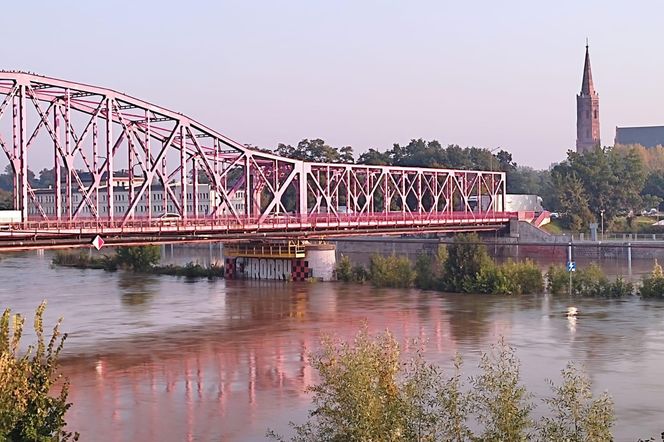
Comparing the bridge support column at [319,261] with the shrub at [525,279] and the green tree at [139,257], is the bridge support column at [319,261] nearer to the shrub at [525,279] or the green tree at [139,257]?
the shrub at [525,279]

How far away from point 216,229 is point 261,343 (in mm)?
17221

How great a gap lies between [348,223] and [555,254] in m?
29.8

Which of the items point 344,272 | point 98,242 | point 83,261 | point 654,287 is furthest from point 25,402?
point 83,261

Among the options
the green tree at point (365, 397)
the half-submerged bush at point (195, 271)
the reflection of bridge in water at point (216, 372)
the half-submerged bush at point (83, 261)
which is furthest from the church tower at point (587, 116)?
the green tree at point (365, 397)

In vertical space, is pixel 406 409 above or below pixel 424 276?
above

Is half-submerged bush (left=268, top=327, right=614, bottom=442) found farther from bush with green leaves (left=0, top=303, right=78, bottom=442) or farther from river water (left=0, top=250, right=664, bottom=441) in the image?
river water (left=0, top=250, right=664, bottom=441)

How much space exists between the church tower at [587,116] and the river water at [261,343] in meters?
141

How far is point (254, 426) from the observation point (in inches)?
945

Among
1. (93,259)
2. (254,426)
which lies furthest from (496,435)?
(93,259)

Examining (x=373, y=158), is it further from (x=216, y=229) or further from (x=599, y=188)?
(x=216, y=229)

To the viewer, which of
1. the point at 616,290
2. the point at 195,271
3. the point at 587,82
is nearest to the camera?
the point at 616,290

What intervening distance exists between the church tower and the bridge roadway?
366ft

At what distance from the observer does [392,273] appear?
61812 millimetres

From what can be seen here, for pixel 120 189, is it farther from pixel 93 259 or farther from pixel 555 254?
pixel 555 254
